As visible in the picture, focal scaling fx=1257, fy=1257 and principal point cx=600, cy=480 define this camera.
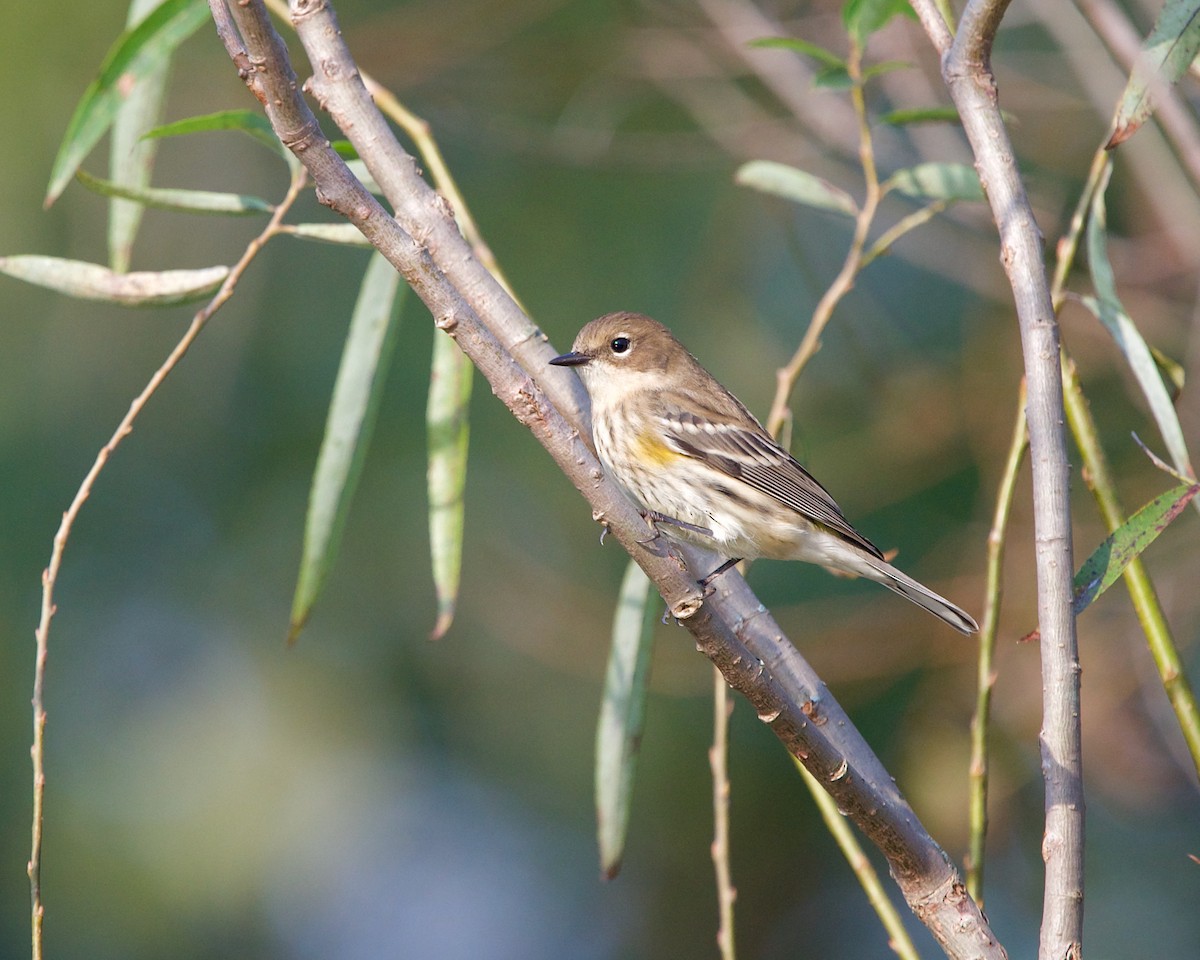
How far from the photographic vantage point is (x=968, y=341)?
4773 millimetres

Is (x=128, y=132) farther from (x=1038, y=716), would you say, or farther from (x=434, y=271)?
(x=1038, y=716)

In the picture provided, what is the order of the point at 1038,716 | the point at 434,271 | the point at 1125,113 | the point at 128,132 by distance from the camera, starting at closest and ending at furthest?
the point at 434,271
the point at 1125,113
the point at 128,132
the point at 1038,716

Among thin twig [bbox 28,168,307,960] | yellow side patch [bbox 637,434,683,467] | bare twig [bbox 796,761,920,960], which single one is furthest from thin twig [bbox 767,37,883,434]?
thin twig [bbox 28,168,307,960]

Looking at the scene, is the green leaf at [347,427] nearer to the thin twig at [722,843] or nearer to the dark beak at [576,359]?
the dark beak at [576,359]

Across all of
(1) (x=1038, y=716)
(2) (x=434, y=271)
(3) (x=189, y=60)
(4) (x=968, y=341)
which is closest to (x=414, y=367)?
(3) (x=189, y=60)

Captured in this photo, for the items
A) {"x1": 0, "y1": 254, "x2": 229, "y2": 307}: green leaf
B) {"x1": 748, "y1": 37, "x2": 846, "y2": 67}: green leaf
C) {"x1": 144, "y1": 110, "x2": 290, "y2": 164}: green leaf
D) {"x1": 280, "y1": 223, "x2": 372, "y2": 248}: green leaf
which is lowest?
{"x1": 280, "y1": 223, "x2": 372, "y2": 248}: green leaf

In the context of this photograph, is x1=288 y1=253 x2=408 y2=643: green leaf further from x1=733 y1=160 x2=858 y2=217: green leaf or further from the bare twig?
the bare twig

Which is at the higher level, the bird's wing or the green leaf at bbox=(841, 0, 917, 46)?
the green leaf at bbox=(841, 0, 917, 46)

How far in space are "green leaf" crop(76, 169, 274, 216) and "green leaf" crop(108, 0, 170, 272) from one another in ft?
0.81

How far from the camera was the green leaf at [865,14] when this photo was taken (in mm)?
2619

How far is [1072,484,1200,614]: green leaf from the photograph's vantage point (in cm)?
182

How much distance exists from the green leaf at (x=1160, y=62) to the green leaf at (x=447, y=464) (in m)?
1.30

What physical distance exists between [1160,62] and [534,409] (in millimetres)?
1141

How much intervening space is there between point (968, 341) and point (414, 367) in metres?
2.09
